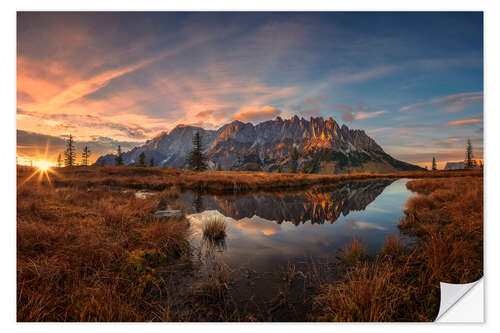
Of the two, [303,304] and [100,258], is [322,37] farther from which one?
[100,258]

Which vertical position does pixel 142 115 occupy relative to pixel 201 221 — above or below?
above

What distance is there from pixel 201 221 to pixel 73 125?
19.7 ft

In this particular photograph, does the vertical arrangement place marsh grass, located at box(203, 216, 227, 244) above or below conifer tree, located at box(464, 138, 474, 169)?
below

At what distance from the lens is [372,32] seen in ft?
20.1

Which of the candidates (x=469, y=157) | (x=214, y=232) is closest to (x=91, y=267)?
(x=214, y=232)

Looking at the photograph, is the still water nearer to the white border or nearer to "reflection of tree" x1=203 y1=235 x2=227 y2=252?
"reflection of tree" x1=203 y1=235 x2=227 y2=252

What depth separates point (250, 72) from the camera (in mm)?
7293

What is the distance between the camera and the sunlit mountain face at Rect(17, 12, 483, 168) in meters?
5.66

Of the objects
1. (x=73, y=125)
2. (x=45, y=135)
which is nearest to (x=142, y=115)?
(x=73, y=125)

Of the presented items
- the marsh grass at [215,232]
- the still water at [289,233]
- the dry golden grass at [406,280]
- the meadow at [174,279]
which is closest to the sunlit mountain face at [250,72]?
the meadow at [174,279]

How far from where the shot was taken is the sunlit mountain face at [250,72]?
18.6 feet

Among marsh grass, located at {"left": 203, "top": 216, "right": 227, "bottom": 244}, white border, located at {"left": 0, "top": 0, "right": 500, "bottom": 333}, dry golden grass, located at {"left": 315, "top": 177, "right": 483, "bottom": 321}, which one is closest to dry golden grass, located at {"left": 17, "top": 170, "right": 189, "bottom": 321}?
white border, located at {"left": 0, "top": 0, "right": 500, "bottom": 333}
